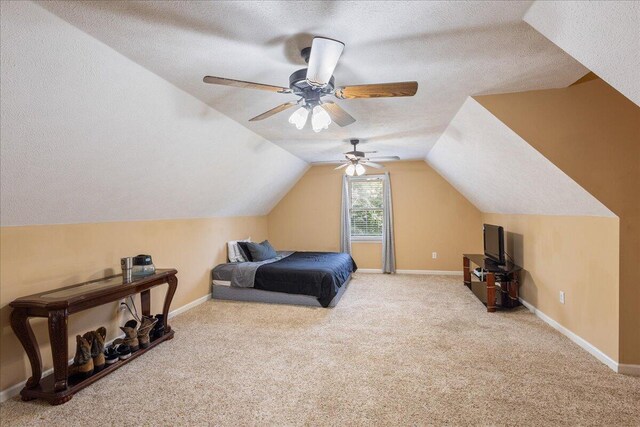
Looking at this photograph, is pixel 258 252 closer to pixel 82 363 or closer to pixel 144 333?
pixel 144 333

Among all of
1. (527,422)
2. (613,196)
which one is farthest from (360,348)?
(613,196)

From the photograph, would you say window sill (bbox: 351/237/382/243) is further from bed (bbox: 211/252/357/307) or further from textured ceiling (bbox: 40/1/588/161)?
textured ceiling (bbox: 40/1/588/161)

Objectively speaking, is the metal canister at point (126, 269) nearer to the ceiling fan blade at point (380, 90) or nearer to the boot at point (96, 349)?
the boot at point (96, 349)

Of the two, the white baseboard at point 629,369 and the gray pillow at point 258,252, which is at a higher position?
the gray pillow at point 258,252

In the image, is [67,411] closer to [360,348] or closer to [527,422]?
[360,348]

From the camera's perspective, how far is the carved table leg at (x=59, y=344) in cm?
239

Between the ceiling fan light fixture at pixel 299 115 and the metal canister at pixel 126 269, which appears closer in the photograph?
the ceiling fan light fixture at pixel 299 115

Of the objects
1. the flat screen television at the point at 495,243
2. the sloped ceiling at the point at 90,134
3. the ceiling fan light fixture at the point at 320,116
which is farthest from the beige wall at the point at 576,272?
the sloped ceiling at the point at 90,134

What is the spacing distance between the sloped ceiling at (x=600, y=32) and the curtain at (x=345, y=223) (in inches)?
210

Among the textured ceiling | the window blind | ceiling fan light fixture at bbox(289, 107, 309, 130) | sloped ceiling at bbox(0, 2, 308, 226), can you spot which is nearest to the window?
the window blind

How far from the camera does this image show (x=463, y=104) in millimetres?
3281

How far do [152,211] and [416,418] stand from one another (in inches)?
136

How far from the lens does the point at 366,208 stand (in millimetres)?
7188

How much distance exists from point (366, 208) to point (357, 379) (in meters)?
4.79
